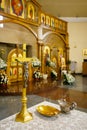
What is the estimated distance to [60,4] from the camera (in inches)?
240

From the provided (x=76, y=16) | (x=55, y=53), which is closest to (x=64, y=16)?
(x=76, y=16)

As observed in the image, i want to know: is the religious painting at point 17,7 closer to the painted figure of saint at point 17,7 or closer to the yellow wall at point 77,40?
the painted figure of saint at point 17,7

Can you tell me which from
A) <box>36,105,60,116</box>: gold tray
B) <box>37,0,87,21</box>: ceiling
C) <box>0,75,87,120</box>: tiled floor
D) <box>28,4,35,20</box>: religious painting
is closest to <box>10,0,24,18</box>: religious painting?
<box>28,4,35,20</box>: religious painting

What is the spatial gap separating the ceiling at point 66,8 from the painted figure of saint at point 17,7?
1405mm

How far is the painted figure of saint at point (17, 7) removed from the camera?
4.56 metres

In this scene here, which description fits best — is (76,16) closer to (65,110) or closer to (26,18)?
(26,18)

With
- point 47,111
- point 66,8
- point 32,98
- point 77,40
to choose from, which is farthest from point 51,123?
point 77,40

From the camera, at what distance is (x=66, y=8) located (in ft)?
21.3

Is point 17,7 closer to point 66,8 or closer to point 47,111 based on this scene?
point 66,8

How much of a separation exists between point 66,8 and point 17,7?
8.89ft

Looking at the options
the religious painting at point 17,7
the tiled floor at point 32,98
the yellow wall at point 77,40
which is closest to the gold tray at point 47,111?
the tiled floor at point 32,98

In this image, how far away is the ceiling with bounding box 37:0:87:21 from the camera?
594cm

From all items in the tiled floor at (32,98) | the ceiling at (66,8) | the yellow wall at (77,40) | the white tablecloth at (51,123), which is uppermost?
the ceiling at (66,8)

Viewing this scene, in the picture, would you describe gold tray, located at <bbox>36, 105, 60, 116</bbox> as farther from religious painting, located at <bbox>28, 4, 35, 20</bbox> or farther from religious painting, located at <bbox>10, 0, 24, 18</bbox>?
religious painting, located at <bbox>28, 4, 35, 20</bbox>
